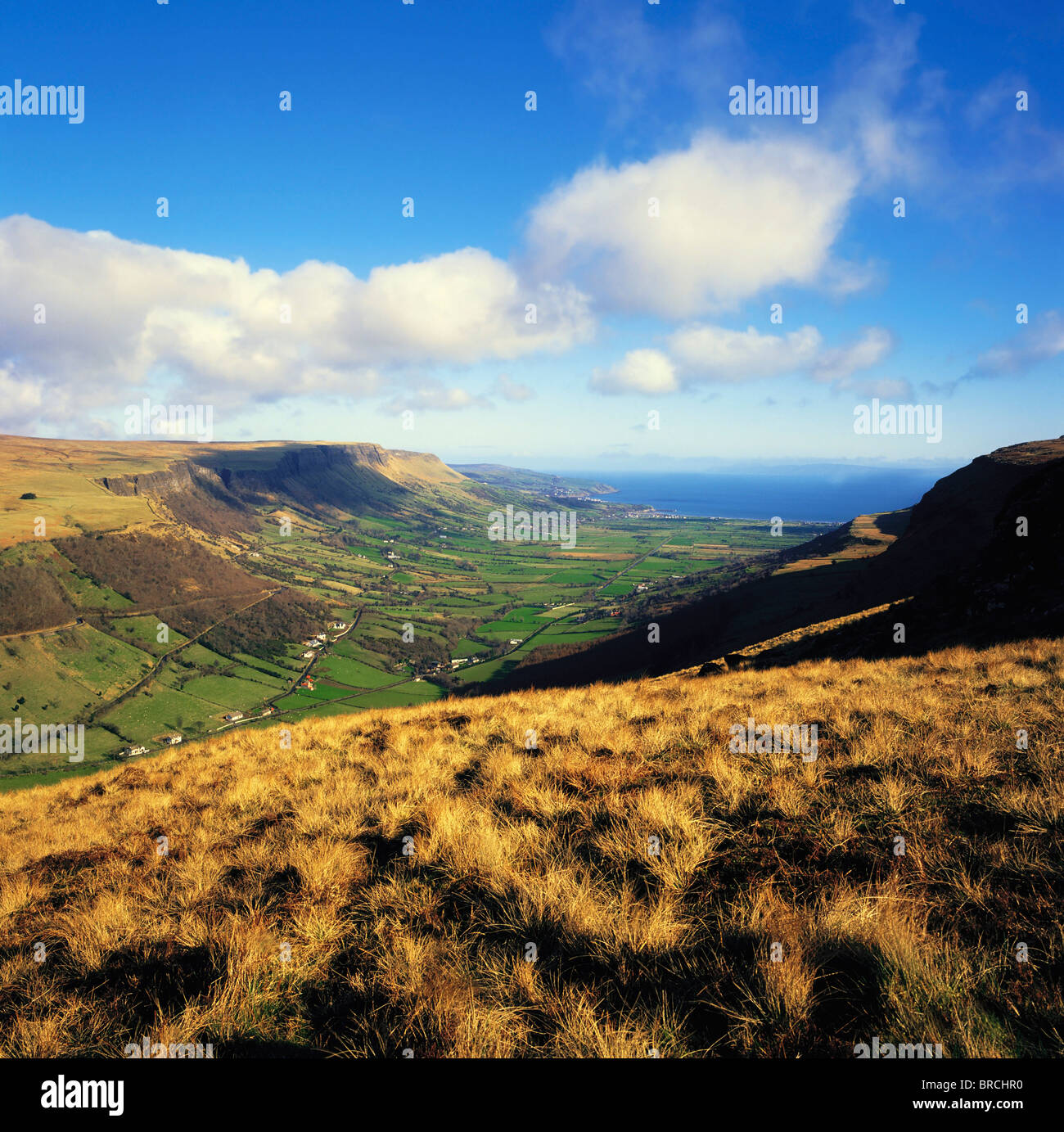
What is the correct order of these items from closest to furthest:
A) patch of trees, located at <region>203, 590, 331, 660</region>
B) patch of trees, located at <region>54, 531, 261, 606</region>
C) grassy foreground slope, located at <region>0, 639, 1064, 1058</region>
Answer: grassy foreground slope, located at <region>0, 639, 1064, 1058</region> < patch of trees, located at <region>203, 590, 331, 660</region> < patch of trees, located at <region>54, 531, 261, 606</region>

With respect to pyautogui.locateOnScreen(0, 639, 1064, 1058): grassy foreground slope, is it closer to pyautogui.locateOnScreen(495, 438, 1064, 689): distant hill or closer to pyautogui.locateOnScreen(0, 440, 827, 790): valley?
pyautogui.locateOnScreen(495, 438, 1064, 689): distant hill

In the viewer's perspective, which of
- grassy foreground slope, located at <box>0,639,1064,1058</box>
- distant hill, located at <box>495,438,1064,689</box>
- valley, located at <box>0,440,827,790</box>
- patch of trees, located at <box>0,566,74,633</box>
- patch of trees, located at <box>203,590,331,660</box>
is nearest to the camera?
grassy foreground slope, located at <box>0,639,1064,1058</box>

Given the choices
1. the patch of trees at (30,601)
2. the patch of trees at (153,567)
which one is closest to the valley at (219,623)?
the patch of trees at (30,601)

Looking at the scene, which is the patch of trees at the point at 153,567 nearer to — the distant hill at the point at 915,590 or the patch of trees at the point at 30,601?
the patch of trees at the point at 30,601

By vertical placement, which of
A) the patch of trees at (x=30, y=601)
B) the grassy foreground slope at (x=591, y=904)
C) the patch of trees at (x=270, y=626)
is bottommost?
the patch of trees at (x=270, y=626)

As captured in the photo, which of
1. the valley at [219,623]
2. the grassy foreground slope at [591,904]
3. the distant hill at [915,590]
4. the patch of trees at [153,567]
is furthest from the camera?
the patch of trees at [153,567]

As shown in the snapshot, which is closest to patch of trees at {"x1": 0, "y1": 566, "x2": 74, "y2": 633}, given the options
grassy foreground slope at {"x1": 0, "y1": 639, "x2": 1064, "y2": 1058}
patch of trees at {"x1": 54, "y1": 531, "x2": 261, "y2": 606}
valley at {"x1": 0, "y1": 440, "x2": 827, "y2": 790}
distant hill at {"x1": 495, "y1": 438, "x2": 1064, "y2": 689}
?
valley at {"x1": 0, "y1": 440, "x2": 827, "y2": 790}

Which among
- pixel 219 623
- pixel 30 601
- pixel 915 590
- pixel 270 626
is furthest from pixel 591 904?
pixel 30 601

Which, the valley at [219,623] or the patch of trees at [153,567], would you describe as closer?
the valley at [219,623]

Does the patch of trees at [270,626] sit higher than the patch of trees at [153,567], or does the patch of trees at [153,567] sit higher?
the patch of trees at [153,567]

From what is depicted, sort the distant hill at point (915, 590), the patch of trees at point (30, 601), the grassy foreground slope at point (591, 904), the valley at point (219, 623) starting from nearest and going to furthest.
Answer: the grassy foreground slope at point (591, 904) < the distant hill at point (915, 590) < the valley at point (219, 623) < the patch of trees at point (30, 601)
